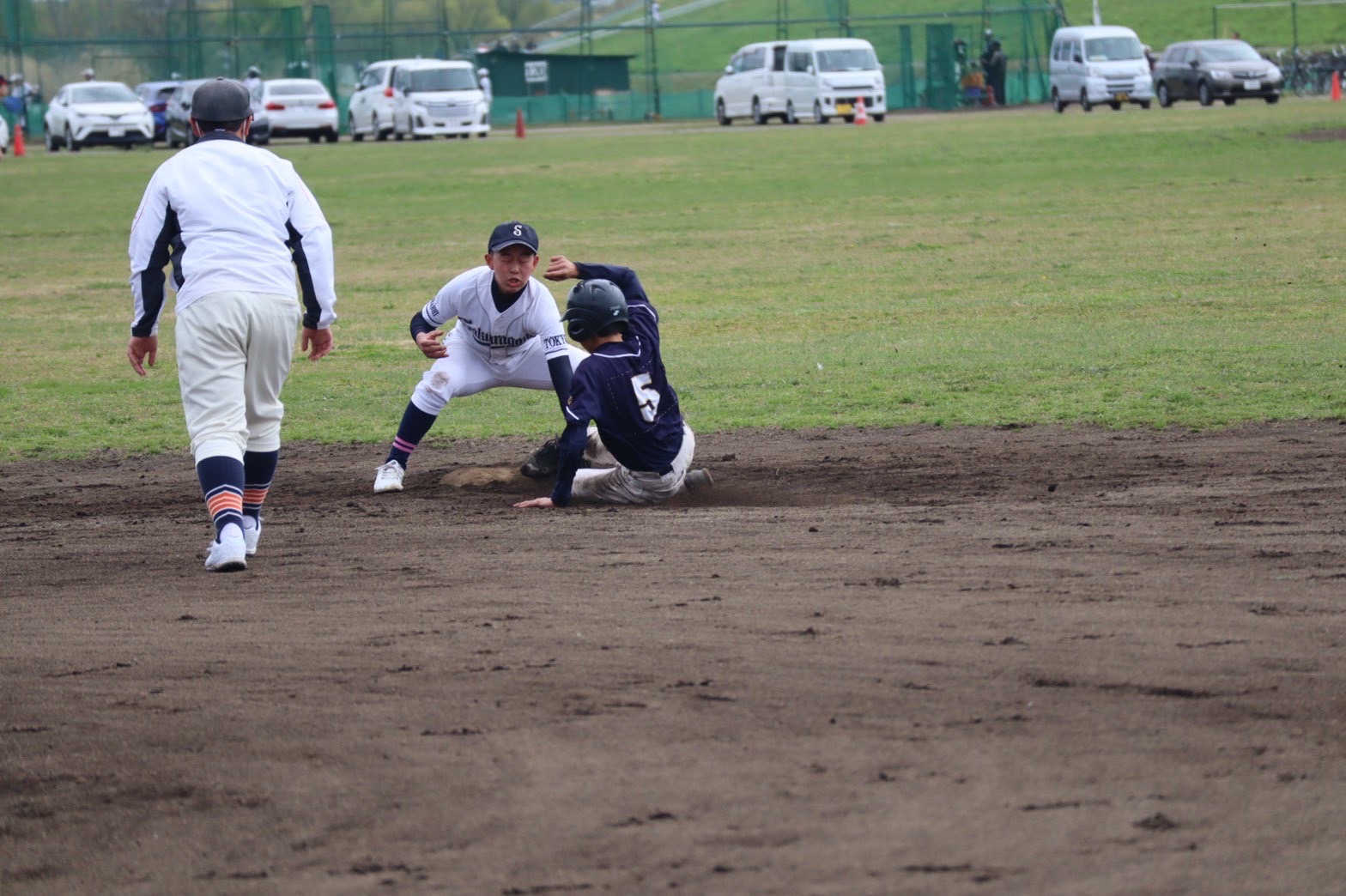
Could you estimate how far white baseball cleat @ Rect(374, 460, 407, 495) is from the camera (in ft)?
27.9

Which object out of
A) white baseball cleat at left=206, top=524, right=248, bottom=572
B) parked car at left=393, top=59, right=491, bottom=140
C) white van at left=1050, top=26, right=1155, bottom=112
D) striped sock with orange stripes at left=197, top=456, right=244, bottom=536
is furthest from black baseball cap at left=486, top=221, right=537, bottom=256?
white van at left=1050, top=26, right=1155, bottom=112

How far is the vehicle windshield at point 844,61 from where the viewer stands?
40156 mm

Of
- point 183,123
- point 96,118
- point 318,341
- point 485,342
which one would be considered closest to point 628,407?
point 485,342

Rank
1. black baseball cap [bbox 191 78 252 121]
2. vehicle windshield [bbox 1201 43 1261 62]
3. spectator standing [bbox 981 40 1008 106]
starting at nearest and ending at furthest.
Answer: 1. black baseball cap [bbox 191 78 252 121]
2. vehicle windshield [bbox 1201 43 1261 62]
3. spectator standing [bbox 981 40 1008 106]

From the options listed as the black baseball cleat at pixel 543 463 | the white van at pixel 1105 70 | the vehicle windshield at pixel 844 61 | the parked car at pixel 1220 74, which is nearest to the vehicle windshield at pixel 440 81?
the vehicle windshield at pixel 844 61

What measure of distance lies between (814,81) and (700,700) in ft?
120

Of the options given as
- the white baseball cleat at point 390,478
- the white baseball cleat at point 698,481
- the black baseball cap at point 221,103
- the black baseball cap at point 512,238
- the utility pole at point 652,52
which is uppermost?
the utility pole at point 652,52

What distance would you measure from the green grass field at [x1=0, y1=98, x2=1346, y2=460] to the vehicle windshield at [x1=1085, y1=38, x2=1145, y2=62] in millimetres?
7706

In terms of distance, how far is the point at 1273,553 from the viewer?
6199 mm

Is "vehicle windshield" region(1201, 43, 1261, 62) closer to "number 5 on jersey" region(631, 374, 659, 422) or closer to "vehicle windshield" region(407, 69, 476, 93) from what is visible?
"vehicle windshield" region(407, 69, 476, 93)

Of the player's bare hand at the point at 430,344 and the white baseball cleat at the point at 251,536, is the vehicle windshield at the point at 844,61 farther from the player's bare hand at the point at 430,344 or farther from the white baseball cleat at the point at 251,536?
the white baseball cleat at the point at 251,536

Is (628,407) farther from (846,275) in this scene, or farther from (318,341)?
Answer: (846,275)

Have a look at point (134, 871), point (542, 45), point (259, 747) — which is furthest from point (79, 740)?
point (542, 45)

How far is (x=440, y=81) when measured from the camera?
41781mm
